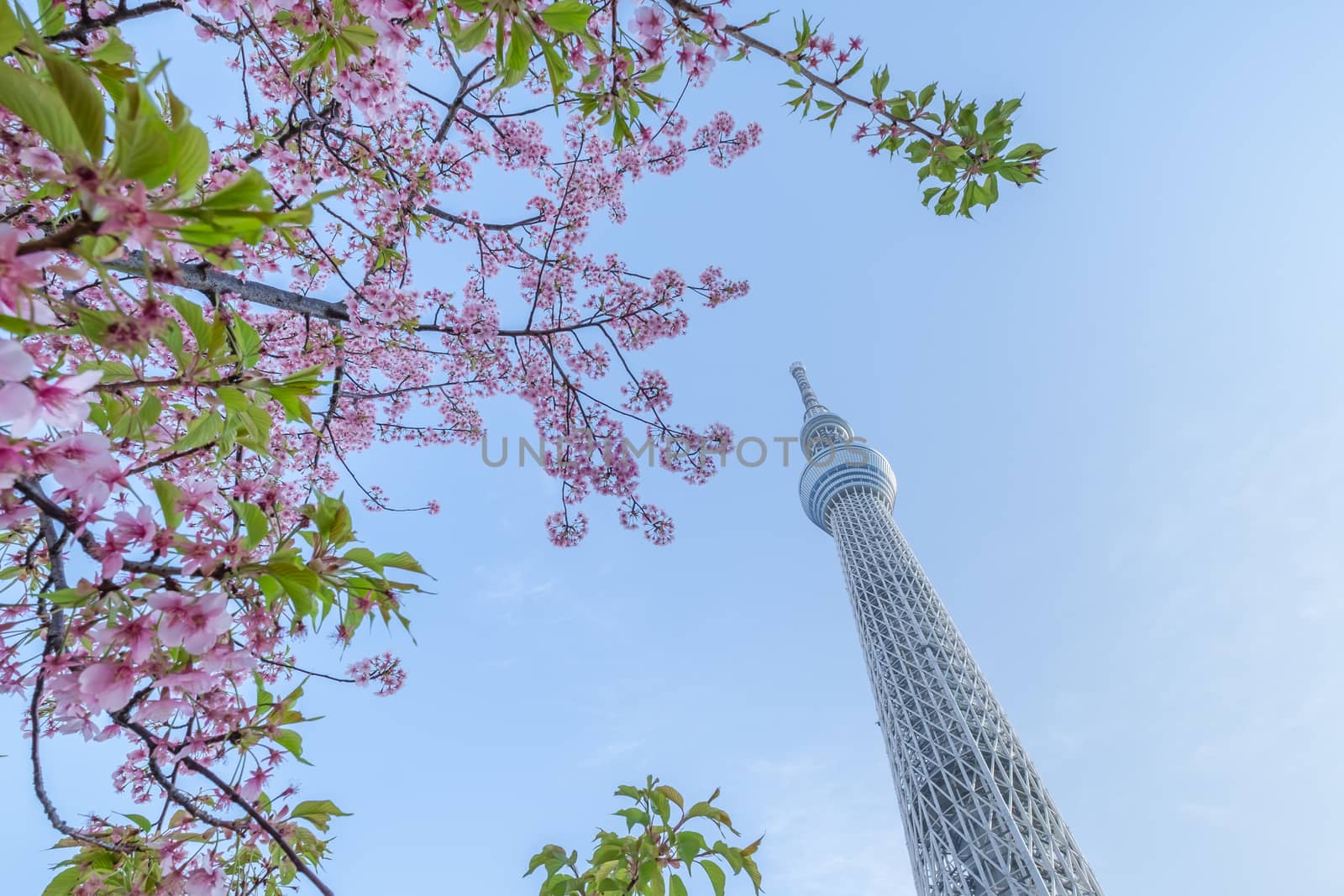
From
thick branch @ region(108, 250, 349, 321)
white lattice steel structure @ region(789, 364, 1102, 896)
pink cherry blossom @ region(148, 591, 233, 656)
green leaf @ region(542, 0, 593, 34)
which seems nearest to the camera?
pink cherry blossom @ region(148, 591, 233, 656)

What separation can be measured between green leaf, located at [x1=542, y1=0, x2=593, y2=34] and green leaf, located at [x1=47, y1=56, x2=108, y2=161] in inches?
37.9

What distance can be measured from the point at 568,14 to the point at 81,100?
100cm

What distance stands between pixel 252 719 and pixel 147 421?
2.30ft

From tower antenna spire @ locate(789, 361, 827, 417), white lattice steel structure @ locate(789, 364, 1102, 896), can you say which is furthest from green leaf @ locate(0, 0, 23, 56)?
tower antenna spire @ locate(789, 361, 827, 417)

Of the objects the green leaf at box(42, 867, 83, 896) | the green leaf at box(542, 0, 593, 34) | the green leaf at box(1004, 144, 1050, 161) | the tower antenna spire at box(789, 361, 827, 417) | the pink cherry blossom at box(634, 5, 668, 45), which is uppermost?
the tower antenna spire at box(789, 361, 827, 417)

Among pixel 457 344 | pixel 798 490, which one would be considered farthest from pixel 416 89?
pixel 798 490

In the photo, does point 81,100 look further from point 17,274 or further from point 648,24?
point 648,24

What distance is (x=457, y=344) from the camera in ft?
10.9

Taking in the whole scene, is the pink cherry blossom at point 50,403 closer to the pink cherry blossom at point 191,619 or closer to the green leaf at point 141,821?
the pink cherry blossom at point 191,619

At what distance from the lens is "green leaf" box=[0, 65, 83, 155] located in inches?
23.2

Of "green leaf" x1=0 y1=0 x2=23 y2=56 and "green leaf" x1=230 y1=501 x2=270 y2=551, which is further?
"green leaf" x1=230 y1=501 x2=270 y2=551

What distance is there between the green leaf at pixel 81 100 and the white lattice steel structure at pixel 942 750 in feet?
79.1

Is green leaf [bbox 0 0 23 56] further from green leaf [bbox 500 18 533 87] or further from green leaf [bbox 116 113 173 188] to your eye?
green leaf [bbox 500 18 533 87]

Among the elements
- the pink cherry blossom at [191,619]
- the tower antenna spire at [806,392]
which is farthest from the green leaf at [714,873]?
the tower antenna spire at [806,392]
